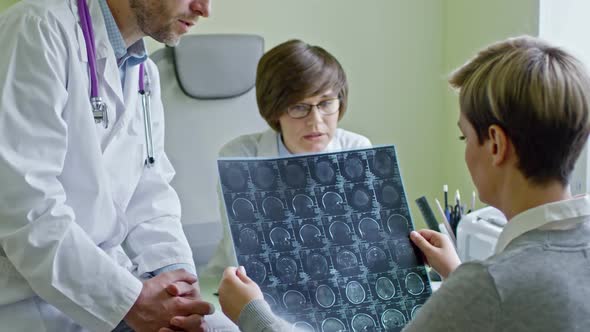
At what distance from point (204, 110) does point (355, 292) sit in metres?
1.06

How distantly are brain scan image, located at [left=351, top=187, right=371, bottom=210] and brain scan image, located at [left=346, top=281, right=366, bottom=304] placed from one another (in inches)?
4.8

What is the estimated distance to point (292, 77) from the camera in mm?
1603

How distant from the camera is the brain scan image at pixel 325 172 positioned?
1.07 m

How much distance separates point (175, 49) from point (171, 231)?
68 cm

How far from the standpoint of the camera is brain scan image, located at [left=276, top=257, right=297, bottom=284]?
102 cm

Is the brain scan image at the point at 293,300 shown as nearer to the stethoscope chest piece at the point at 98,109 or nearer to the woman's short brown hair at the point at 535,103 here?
the woman's short brown hair at the point at 535,103

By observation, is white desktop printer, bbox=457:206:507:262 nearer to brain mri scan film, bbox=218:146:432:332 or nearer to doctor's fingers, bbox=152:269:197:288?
brain mri scan film, bbox=218:146:432:332

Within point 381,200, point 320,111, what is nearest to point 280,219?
point 381,200

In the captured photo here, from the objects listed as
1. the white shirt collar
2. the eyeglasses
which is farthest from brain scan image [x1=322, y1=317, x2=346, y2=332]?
the eyeglasses

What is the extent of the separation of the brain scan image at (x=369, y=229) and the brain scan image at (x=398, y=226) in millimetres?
22

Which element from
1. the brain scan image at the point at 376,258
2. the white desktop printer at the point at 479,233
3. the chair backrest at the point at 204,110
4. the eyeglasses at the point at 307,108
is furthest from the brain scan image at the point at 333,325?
the chair backrest at the point at 204,110

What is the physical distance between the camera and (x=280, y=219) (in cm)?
104

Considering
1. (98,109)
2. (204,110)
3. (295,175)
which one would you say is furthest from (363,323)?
(204,110)

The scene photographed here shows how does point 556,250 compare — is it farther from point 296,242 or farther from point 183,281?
point 183,281
